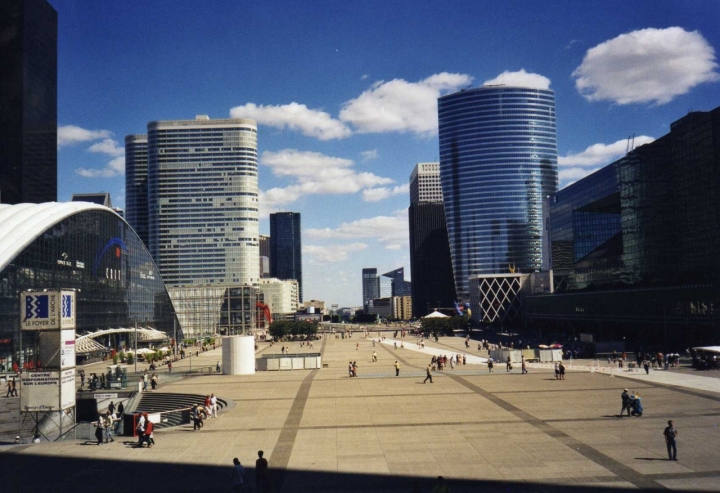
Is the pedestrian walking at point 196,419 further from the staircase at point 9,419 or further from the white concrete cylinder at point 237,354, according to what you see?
the white concrete cylinder at point 237,354

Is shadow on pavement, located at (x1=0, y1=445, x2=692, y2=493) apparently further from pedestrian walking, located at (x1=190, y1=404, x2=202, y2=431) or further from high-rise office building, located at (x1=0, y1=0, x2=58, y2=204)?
high-rise office building, located at (x1=0, y1=0, x2=58, y2=204)

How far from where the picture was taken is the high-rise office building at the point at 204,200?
196 m

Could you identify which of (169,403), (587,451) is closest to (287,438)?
(587,451)

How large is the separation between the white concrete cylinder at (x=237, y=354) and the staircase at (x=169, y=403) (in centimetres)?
974

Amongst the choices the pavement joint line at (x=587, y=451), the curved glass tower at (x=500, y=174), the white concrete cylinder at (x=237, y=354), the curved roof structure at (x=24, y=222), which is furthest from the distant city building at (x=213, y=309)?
the pavement joint line at (x=587, y=451)

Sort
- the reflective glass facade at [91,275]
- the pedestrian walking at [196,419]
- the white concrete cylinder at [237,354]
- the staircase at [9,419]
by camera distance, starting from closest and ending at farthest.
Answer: the pedestrian walking at [196,419] → the staircase at [9,419] → the white concrete cylinder at [237,354] → the reflective glass facade at [91,275]

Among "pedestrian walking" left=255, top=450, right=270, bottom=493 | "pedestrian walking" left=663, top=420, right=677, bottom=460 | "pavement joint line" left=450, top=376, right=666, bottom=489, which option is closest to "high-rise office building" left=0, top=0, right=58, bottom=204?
"pavement joint line" left=450, top=376, right=666, bottom=489

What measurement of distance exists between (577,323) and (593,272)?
13.1m

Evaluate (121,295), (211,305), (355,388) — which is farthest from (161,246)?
(355,388)

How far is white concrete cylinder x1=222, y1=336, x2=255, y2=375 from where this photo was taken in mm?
47156

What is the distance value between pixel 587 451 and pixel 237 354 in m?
33.1

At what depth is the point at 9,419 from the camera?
3164 centimetres

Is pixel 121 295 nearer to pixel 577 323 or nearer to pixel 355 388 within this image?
pixel 355 388

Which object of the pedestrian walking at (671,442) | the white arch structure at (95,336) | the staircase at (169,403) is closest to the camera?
the pedestrian walking at (671,442)
